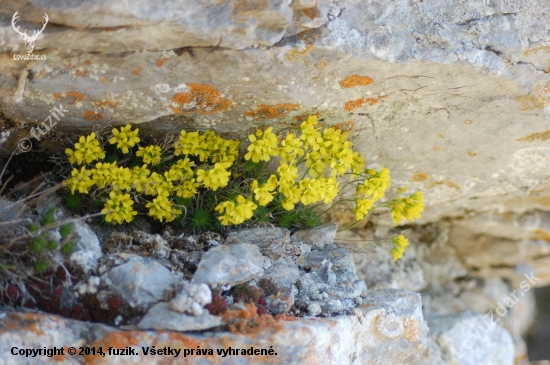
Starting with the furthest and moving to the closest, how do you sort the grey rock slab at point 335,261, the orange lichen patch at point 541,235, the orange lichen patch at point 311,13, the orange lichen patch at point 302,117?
the orange lichen patch at point 541,235
the orange lichen patch at point 302,117
the grey rock slab at point 335,261
the orange lichen patch at point 311,13

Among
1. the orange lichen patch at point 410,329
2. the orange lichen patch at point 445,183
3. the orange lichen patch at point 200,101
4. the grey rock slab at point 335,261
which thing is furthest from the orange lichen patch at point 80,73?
the orange lichen patch at point 445,183

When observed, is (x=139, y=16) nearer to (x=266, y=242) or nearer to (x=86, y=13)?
(x=86, y=13)

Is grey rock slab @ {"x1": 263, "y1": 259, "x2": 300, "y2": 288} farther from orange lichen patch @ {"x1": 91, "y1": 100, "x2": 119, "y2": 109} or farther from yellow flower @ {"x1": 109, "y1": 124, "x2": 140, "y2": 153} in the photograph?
orange lichen patch @ {"x1": 91, "y1": 100, "x2": 119, "y2": 109}

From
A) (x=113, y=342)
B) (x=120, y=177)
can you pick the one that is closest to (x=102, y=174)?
(x=120, y=177)

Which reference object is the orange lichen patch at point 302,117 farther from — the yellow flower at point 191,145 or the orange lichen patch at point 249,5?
the orange lichen patch at point 249,5

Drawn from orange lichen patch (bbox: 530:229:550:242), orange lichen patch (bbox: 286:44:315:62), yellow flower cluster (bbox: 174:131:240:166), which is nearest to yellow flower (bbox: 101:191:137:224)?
yellow flower cluster (bbox: 174:131:240:166)

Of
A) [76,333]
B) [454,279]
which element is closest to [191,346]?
[76,333]
